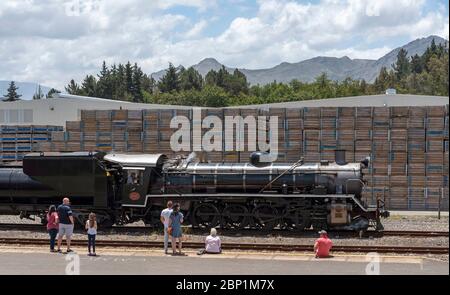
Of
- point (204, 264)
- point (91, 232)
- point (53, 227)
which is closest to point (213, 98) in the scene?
point (53, 227)

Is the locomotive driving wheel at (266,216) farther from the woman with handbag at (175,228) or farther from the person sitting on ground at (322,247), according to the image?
the person sitting on ground at (322,247)

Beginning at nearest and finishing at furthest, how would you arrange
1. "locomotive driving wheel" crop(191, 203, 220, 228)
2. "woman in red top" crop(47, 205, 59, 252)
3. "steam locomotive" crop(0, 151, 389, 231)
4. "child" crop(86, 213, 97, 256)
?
1. "child" crop(86, 213, 97, 256)
2. "woman in red top" crop(47, 205, 59, 252)
3. "steam locomotive" crop(0, 151, 389, 231)
4. "locomotive driving wheel" crop(191, 203, 220, 228)

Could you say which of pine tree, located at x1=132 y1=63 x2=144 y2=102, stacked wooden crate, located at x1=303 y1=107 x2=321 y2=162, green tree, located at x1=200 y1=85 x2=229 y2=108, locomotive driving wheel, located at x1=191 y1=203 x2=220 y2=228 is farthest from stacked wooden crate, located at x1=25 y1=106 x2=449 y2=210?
pine tree, located at x1=132 y1=63 x2=144 y2=102

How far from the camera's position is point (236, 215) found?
21.3 m

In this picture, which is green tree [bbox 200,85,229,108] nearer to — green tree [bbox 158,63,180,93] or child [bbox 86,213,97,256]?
green tree [bbox 158,63,180,93]

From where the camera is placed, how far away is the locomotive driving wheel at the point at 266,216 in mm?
21062

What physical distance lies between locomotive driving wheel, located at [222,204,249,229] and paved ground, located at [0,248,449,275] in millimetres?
3963

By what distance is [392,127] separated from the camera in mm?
30641

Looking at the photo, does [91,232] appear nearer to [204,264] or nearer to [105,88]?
[204,264]

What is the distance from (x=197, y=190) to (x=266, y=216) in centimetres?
241

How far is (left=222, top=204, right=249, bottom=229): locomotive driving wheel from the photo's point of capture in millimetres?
21250

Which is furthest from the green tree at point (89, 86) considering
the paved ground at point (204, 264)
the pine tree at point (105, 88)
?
the paved ground at point (204, 264)

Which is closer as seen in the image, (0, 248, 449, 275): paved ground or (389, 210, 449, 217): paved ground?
(0, 248, 449, 275): paved ground
